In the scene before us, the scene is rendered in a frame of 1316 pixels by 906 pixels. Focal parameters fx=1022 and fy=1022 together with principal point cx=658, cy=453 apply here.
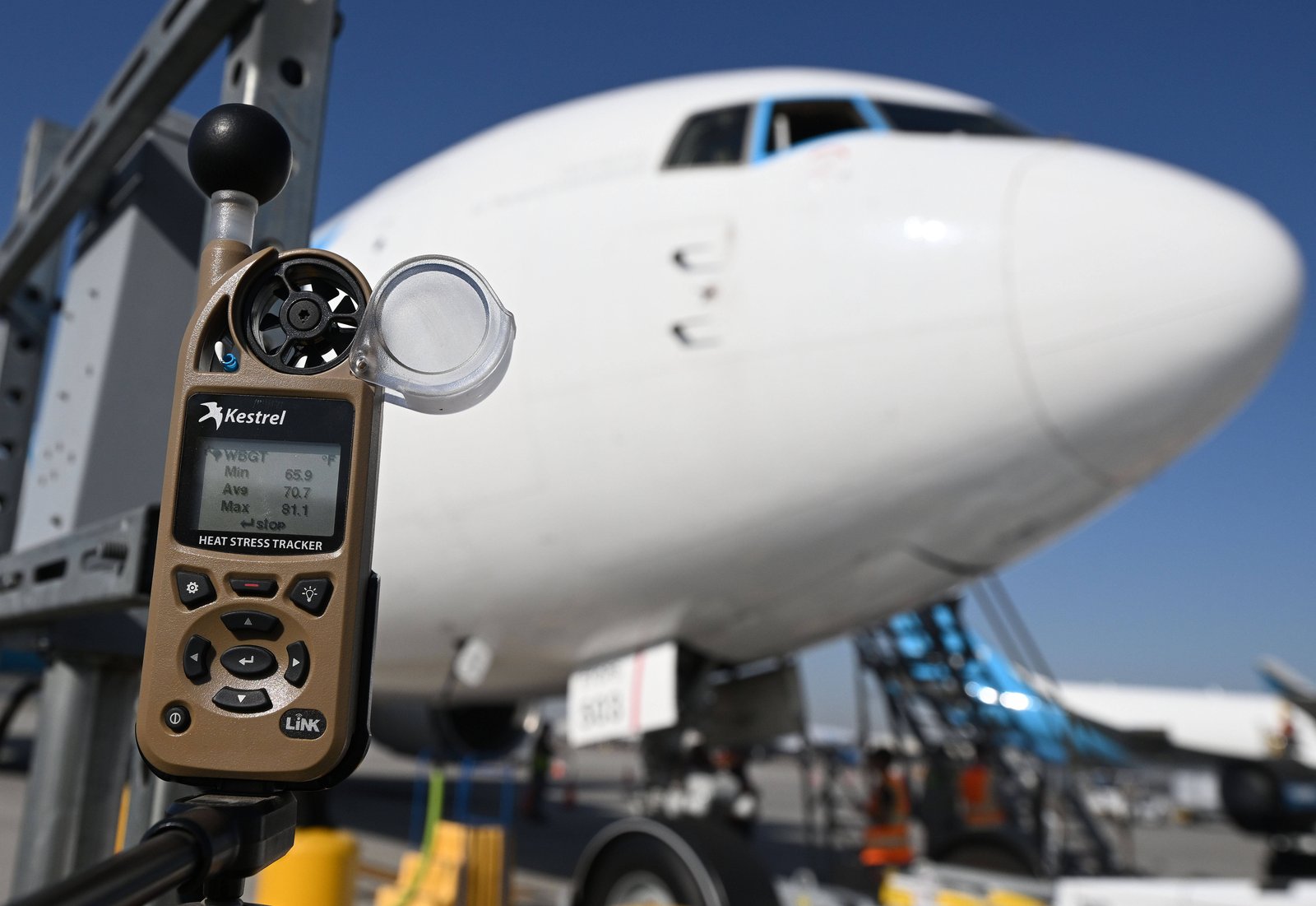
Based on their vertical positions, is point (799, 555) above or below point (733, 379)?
below

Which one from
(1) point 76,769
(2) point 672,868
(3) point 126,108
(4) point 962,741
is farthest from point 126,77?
(4) point 962,741

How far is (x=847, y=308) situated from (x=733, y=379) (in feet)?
1.26

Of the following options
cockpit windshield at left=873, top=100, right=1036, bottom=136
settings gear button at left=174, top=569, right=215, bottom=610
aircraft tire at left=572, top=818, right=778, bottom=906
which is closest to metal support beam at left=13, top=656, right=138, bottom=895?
settings gear button at left=174, top=569, right=215, bottom=610

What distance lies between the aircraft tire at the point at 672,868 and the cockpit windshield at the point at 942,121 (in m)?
2.61

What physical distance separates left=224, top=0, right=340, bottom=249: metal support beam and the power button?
933mm

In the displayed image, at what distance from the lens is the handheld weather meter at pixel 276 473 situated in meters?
0.83

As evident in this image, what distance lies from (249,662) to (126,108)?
1758 mm

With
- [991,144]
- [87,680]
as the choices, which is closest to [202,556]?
[87,680]

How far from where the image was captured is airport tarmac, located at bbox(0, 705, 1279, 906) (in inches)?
293

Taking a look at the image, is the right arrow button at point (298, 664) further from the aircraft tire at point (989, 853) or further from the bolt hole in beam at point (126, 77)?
the aircraft tire at point (989, 853)

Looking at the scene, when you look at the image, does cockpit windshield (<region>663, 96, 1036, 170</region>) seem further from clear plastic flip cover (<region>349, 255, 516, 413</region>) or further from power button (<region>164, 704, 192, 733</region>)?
power button (<region>164, 704, 192, 733</region>)

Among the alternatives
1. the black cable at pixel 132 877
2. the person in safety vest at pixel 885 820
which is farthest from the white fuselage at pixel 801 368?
the person in safety vest at pixel 885 820

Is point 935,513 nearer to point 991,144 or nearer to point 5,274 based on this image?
point 991,144

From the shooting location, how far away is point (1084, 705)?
22922mm
